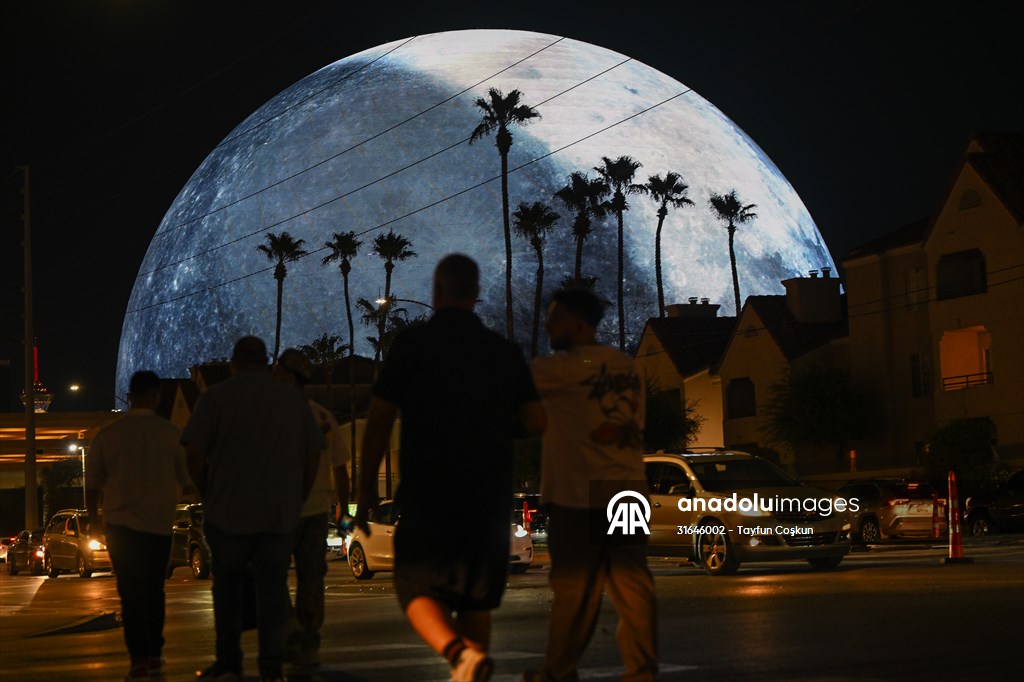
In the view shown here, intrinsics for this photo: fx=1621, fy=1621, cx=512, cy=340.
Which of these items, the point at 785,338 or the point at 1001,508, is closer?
the point at 1001,508

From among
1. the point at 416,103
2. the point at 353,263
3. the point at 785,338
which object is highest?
the point at 416,103

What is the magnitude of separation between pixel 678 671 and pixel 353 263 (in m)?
101

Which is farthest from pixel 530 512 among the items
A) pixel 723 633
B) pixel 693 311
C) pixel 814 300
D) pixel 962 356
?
pixel 693 311

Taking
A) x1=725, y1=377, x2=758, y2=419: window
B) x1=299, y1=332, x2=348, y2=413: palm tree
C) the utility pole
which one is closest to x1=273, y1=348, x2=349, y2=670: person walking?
the utility pole

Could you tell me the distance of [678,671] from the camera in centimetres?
991

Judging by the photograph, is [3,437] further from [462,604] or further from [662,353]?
[462,604]

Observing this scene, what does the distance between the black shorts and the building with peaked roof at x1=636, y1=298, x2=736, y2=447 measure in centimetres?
5902

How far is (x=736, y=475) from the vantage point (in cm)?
2223

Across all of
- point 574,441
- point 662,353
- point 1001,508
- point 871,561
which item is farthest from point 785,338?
point 574,441

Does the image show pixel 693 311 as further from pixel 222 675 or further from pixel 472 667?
pixel 472 667

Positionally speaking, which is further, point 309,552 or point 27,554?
point 27,554

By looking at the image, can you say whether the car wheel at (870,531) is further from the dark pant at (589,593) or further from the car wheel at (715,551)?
the dark pant at (589,593)

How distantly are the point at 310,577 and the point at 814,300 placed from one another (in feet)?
185

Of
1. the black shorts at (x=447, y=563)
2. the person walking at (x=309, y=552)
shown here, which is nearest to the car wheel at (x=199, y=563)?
the person walking at (x=309, y=552)
